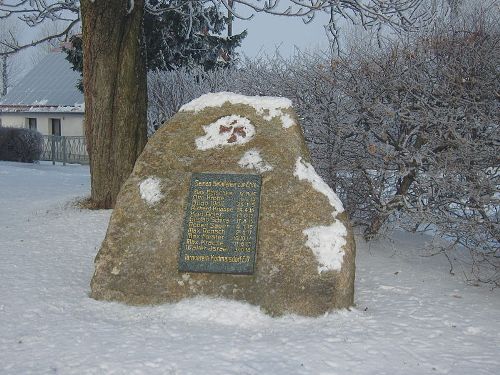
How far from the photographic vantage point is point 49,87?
88.2 feet

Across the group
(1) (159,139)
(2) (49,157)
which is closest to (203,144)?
(1) (159,139)

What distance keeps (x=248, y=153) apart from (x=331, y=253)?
3.73 ft

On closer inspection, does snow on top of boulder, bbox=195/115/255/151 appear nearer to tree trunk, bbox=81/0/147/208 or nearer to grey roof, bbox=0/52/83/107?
tree trunk, bbox=81/0/147/208

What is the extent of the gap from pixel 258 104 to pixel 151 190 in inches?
48.1

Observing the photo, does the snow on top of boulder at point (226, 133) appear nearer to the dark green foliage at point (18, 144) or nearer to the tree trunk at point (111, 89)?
the tree trunk at point (111, 89)

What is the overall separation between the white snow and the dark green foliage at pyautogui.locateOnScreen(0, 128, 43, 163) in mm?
16577

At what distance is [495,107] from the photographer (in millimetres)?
5930

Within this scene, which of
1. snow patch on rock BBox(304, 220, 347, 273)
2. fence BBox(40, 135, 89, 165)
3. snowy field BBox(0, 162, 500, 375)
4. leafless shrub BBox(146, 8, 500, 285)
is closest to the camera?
snowy field BBox(0, 162, 500, 375)

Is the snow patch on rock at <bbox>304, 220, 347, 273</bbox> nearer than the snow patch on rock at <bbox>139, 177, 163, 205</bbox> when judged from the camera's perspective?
Yes

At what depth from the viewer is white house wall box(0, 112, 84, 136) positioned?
25.3 meters

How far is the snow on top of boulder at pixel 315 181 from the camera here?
475 cm

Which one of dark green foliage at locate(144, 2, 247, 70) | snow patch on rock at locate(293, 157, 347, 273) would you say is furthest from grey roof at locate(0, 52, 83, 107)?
snow patch on rock at locate(293, 157, 347, 273)

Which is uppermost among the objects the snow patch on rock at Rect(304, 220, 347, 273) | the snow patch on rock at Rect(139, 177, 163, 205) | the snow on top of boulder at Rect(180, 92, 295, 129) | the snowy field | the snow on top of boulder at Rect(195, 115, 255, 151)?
the snow on top of boulder at Rect(180, 92, 295, 129)

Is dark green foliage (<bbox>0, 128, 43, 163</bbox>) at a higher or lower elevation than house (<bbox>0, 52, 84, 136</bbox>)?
lower
